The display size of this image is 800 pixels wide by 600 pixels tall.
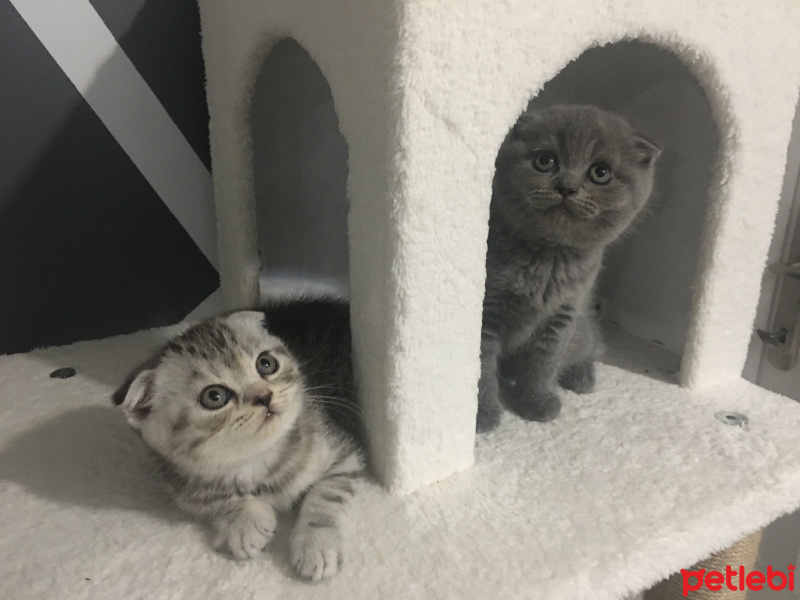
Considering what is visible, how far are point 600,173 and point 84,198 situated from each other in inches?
36.9

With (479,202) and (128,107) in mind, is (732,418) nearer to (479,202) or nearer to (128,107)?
(479,202)

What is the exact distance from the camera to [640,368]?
1076 millimetres

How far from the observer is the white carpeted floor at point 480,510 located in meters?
0.60

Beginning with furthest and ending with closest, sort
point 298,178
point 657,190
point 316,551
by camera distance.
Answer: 1. point 298,178
2. point 657,190
3. point 316,551

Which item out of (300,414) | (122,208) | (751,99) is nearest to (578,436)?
(300,414)

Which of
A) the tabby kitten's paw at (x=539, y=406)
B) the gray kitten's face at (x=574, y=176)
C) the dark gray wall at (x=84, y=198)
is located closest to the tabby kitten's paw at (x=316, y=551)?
the tabby kitten's paw at (x=539, y=406)

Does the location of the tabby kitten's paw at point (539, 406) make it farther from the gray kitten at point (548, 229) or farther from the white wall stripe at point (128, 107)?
the white wall stripe at point (128, 107)

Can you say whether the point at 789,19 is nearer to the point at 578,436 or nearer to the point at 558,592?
the point at 578,436

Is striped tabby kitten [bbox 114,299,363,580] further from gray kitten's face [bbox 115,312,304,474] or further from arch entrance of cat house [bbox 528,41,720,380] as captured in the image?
arch entrance of cat house [bbox 528,41,720,380]

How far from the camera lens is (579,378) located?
100 centimetres

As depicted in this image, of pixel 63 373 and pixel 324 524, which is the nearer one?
pixel 324 524

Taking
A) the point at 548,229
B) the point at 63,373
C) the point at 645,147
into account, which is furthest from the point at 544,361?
the point at 63,373

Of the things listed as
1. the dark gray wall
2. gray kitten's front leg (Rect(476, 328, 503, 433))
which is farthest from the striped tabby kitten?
the dark gray wall

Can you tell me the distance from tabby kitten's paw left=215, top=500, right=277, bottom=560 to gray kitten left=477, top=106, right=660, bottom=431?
0.34m
